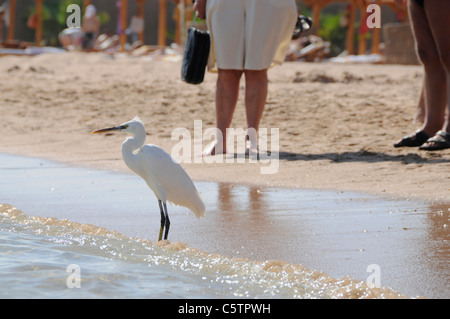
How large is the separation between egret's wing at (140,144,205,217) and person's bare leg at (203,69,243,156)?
1983 mm

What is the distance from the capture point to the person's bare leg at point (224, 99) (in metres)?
5.77

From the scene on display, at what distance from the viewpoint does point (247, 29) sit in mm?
5617

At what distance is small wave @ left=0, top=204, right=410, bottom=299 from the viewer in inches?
112

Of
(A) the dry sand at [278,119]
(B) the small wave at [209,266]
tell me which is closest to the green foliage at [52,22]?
(A) the dry sand at [278,119]

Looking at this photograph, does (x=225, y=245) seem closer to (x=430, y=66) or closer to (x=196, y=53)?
(x=196, y=53)

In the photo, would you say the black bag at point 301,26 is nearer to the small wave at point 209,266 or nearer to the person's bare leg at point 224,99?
the person's bare leg at point 224,99

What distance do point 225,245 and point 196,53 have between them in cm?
257

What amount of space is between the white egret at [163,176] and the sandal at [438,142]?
2328mm

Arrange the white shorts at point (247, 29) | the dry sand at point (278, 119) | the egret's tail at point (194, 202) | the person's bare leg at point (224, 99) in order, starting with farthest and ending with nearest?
the person's bare leg at point (224, 99)
the white shorts at point (247, 29)
the dry sand at point (278, 119)
the egret's tail at point (194, 202)

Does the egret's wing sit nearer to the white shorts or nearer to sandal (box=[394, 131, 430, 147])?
the white shorts

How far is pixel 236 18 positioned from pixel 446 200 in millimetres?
2128

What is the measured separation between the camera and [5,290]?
3.16m

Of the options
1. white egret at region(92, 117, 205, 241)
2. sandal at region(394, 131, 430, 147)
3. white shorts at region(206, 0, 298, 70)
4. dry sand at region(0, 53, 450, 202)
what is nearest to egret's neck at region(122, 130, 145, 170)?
white egret at region(92, 117, 205, 241)
